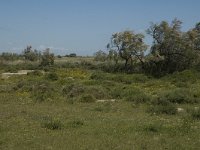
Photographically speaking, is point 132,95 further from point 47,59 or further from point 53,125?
point 47,59

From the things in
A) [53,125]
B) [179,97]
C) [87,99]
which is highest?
[179,97]

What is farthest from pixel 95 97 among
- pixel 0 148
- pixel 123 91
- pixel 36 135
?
pixel 0 148

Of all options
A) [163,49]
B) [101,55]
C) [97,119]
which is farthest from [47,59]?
[97,119]

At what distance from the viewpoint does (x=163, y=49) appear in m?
53.3

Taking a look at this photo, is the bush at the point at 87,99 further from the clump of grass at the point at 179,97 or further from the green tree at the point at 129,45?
the green tree at the point at 129,45

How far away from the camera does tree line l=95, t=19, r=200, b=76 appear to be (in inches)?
2084

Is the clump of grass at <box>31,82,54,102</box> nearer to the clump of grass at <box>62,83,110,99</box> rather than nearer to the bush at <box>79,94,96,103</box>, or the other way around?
the clump of grass at <box>62,83,110,99</box>

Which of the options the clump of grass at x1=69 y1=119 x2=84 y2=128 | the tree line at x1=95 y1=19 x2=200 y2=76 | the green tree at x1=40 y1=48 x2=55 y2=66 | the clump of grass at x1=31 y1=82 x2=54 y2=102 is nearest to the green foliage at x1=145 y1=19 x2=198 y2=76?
the tree line at x1=95 y1=19 x2=200 y2=76

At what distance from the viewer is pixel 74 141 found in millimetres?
13586

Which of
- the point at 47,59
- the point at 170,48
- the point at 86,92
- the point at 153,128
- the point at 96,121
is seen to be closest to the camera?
the point at 153,128

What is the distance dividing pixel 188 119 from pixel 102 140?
5.10 metres

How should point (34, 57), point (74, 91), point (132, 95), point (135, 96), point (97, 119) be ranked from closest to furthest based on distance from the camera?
point (97, 119), point (135, 96), point (132, 95), point (74, 91), point (34, 57)

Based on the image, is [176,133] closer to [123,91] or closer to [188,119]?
[188,119]

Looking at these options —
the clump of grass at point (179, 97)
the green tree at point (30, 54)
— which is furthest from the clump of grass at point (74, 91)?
the green tree at point (30, 54)
